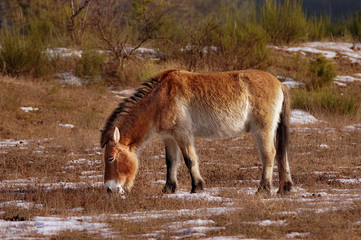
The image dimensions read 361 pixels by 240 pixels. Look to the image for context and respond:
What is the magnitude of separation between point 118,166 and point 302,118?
1020 centimetres

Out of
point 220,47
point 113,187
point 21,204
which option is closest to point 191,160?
point 113,187

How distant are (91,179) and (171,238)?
178 inches

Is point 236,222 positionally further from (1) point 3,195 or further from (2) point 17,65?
(2) point 17,65

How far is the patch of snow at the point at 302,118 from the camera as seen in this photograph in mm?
16422

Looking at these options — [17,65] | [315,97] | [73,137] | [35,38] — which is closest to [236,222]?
[73,137]

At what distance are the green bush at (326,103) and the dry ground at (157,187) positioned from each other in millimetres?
912

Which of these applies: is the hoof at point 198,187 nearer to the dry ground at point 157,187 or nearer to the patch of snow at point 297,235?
the dry ground at point 157,187

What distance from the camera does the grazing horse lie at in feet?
26.5

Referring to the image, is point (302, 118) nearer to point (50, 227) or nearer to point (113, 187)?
point (113, 187)

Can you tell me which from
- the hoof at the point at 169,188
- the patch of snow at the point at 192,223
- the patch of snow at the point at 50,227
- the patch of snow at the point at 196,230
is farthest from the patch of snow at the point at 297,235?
the hoof at the point at 169,188

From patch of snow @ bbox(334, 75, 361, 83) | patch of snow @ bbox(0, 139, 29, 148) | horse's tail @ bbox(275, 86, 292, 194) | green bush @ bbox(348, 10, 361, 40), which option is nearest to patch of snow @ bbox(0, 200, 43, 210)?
horse's tail @ bbox(275, 86, 292, 194)

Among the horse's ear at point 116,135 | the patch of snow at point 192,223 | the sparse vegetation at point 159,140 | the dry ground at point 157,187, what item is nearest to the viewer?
the dry ground at point 157,187

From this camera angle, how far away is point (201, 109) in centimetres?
828

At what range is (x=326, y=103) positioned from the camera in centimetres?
1791
